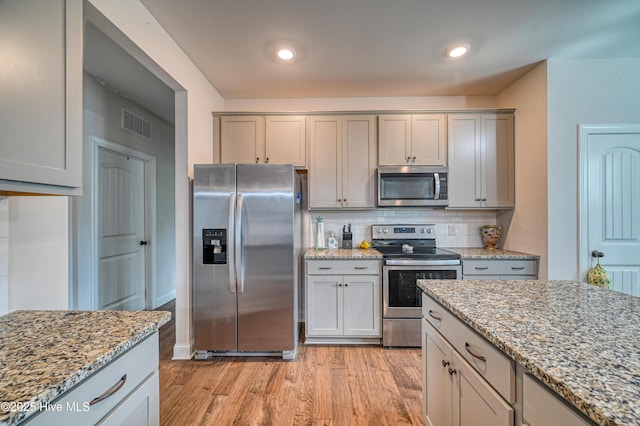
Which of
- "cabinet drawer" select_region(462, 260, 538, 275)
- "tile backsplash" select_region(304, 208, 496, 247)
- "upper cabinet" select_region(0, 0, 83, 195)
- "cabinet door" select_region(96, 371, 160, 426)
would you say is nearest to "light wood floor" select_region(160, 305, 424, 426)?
"cabinet door" select_region(96, 371, 160, 426)

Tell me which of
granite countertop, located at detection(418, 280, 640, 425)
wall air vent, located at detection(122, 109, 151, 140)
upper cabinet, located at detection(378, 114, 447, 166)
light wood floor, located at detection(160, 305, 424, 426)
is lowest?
light wood floor, located at detection(160, 305, 424, 426)

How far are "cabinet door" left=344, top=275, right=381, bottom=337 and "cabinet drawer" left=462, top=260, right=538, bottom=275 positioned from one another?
0.91 metres

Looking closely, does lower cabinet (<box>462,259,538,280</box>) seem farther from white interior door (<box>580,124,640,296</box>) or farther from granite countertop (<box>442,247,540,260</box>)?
white interior door (<box>580,124,640,296</box>)

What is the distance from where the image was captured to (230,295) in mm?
2385

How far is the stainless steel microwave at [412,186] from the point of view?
9.35 feet

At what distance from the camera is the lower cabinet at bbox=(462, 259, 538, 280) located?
2.55 m

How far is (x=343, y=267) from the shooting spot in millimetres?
2637

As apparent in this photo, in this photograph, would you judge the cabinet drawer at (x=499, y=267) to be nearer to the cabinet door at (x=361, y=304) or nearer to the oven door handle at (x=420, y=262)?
the oven door handle at (x=420, y=262)

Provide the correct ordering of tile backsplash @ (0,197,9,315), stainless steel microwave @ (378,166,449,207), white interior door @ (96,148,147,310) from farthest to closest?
white interior door @ (96,148,147,310) → stainless steel microwave @ (378,166,449,207) → tile backsplash @ (0,197,9,315)

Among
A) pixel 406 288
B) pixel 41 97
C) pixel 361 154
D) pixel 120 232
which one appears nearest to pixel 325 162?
pixel 361 154

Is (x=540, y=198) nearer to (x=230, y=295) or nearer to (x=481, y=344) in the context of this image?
(x=481, y=344)

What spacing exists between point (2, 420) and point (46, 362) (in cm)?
25

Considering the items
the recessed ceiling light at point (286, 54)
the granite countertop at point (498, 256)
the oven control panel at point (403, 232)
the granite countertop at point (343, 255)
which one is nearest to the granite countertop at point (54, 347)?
the granite countertop at point (343, 255)

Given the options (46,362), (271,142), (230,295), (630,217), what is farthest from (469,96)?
(46,362)
